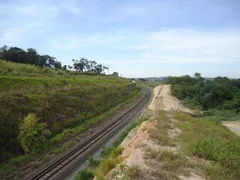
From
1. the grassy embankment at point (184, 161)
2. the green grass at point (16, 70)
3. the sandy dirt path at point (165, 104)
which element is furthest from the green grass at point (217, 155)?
the green grass at point (16, 70)

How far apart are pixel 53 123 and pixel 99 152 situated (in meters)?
6.36

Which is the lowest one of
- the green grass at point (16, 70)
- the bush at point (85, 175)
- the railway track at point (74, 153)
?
the railway track at point (74, 153)

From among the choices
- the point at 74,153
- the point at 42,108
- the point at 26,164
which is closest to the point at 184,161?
the point at 74,153

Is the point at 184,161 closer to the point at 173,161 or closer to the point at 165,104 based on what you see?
the point at 173,161

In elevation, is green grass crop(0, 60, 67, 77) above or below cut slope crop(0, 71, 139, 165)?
above

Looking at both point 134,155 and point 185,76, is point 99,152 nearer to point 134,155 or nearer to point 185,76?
point 134,155

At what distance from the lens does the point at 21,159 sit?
49.0ft

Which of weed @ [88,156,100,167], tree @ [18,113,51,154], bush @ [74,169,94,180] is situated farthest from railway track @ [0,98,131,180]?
bush @ [74,169,94,180]

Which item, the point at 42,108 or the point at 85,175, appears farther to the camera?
the point at 42,108

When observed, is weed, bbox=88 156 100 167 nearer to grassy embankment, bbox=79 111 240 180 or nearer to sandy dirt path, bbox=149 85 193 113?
grassy embankment, bbox=79 111 240 180

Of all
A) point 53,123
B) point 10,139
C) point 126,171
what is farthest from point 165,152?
point 53,123

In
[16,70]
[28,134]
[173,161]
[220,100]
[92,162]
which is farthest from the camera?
[220,100]

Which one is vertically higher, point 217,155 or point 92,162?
point 217,155

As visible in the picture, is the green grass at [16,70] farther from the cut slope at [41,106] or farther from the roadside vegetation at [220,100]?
the roadside vegetation at [220,100]
